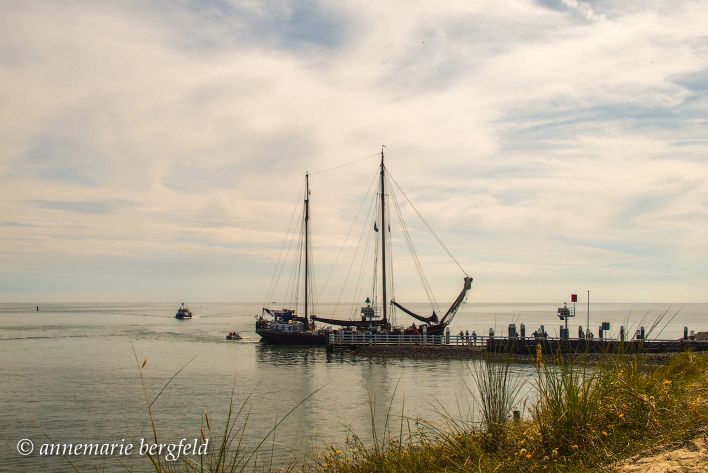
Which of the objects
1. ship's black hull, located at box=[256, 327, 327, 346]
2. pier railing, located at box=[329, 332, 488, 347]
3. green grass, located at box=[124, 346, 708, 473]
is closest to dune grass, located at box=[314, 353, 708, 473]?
green grass, located at box=[124, 346, 708, 473]

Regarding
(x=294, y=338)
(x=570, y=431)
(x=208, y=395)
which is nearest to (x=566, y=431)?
(x=570, y=431)

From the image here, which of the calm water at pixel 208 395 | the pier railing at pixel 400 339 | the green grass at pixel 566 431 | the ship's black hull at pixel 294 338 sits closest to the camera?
the green grass at pixel 566 431

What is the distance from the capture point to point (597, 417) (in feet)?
24.5

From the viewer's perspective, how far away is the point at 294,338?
213 feet

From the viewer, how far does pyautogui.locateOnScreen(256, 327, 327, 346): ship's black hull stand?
63.7 meters

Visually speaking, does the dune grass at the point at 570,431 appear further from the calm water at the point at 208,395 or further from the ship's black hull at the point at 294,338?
the ship's black hull at the point at 294,338

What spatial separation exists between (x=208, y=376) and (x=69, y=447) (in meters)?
21.5

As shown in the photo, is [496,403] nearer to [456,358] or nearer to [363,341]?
[456,358]

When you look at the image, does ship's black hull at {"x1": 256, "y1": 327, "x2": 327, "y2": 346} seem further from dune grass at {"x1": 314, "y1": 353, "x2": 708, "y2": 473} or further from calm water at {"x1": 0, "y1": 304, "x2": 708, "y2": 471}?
dune grass at {"x1": 314, "y1": 353, "x2": 708, "y2": 473}

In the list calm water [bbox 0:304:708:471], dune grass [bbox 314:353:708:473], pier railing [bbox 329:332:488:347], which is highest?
dune grass [bbox 314:353:708:473]

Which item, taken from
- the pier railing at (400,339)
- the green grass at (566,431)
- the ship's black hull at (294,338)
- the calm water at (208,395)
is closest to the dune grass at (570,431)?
the green grass at (566,431)

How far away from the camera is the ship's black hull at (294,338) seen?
63.7m

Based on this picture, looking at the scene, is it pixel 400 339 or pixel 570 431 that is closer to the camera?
pixel 570 431

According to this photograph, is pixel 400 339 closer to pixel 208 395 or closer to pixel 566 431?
pixel 208 395
